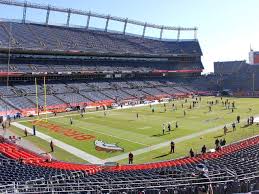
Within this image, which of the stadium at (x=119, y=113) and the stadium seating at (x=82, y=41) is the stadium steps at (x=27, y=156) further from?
the stadium seating at (x=82, y=41)

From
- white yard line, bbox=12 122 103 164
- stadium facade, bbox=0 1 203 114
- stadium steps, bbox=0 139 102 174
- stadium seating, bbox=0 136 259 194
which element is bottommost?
white yard line, bbox=12 122 103 164

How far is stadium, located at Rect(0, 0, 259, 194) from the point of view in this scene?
51.4ft

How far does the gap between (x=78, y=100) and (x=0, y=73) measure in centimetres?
1511

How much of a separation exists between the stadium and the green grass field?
0.13 metres

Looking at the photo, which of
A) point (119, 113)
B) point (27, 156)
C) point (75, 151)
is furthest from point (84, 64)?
point (27, 156)

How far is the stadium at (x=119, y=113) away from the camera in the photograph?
15664 mm

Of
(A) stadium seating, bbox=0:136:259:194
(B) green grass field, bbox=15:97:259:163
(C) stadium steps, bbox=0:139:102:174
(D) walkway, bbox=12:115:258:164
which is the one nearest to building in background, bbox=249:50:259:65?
→ (B) green grass field, bbox=15:97:259:163

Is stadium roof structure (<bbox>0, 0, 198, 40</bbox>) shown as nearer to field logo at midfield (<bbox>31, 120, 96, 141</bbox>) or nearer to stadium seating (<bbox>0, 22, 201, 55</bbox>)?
stadium seating (<bbox>0, 22, 201, 55</bbox>)

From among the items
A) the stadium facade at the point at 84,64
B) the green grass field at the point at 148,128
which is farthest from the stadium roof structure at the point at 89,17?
the green grass field at the point at 148,128

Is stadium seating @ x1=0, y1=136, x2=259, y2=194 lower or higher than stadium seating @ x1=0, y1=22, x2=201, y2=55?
lower

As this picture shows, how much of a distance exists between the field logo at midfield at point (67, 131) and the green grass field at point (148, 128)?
66cm

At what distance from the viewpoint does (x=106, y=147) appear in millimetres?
30984

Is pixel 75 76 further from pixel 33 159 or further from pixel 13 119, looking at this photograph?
pixel 33 159

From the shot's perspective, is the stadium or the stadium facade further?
the stadium facade
